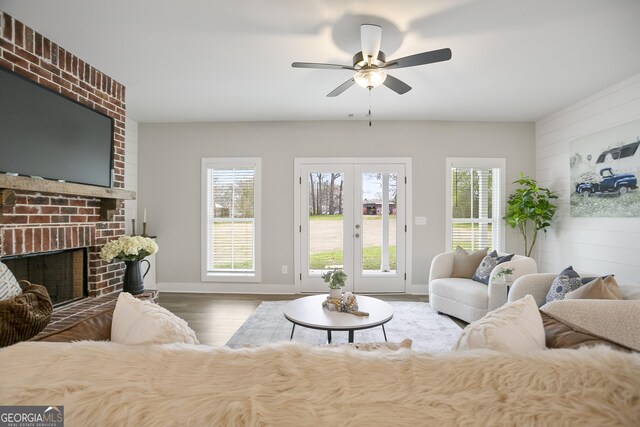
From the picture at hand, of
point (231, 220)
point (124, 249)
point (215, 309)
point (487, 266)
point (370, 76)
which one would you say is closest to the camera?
point (370, 76)

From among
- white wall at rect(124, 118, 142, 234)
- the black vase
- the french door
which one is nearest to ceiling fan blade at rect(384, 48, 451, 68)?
the french door

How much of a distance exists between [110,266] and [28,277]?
0.68 metres

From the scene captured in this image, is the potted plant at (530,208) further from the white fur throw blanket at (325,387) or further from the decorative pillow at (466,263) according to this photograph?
the white fur throw blanket at (325,387)

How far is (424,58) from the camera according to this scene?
2191mm

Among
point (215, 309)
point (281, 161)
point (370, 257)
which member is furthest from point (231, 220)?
point (370, 257)

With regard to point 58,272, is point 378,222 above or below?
above

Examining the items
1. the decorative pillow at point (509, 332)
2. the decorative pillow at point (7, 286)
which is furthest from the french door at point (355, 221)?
the decorative pillow at point (509, 332)

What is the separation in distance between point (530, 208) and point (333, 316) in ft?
10.9

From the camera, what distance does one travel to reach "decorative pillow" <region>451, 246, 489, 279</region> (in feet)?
12.6

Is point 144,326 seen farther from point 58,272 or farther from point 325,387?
point 58,272

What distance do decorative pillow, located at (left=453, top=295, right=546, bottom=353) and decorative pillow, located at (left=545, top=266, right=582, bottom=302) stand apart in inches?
61.5

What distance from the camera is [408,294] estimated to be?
4.62m

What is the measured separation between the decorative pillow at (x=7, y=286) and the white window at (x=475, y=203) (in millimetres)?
4631

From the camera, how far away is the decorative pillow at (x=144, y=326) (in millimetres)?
1062
